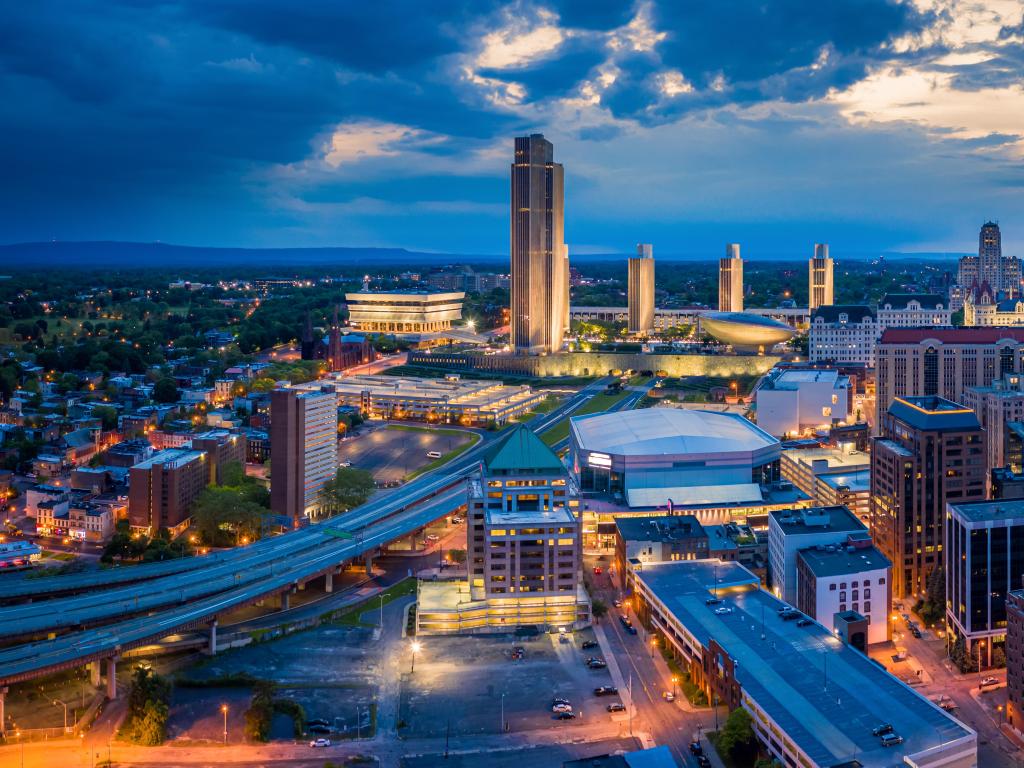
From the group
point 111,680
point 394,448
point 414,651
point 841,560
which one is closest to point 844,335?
point 394,448

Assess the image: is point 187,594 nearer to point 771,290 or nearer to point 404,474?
point 404,474

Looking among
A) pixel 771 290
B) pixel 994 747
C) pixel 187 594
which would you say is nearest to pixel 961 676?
pixel 994 747

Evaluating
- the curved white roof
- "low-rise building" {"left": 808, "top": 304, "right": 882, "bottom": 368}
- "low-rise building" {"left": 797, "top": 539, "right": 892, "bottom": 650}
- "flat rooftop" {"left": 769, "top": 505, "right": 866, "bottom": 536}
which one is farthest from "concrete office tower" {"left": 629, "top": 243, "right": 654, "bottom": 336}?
"low-rise building" {"left": 797, "top": 539, "right": 892, "bottom": 650}

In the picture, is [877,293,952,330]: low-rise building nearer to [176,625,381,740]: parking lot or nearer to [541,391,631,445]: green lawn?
[541,391,631,445]: green lawn

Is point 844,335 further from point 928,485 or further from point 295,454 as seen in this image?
point 295,454

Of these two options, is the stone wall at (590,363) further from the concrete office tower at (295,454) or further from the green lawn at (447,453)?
the concrete office tower at (295,454)

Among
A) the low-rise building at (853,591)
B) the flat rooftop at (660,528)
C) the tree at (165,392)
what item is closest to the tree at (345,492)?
the flat rooftop at (660,528)
